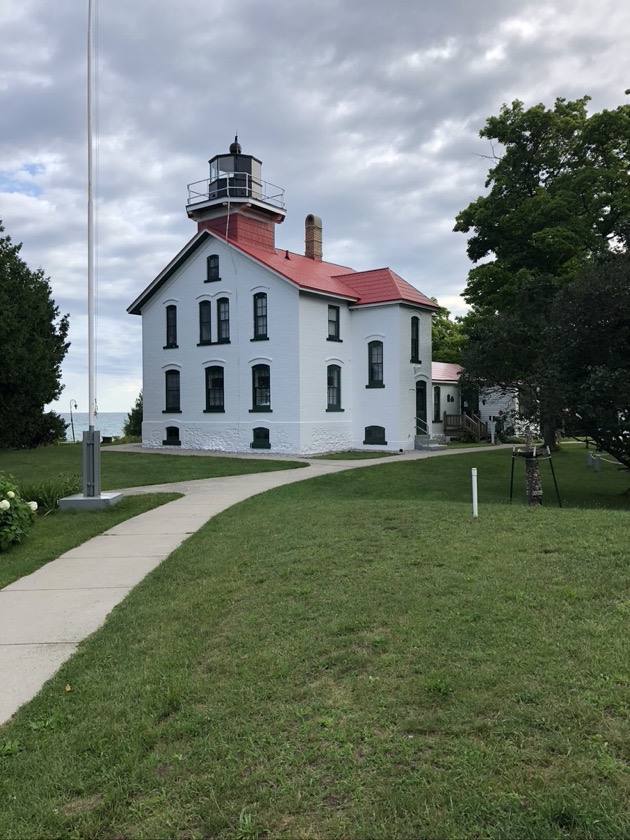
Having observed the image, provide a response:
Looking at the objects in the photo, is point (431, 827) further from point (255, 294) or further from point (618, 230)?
point (255, 294)

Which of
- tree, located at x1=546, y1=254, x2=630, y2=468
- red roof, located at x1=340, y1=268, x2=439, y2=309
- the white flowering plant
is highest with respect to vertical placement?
red roof, located at x1=340, y1=268, x2=439, y2=309

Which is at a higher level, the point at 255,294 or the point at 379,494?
the point at 255,294

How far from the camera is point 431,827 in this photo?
276 cm

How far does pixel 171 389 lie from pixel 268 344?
6393 mm

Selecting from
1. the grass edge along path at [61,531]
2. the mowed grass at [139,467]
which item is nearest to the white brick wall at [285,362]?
the mowed grass at [139,467]

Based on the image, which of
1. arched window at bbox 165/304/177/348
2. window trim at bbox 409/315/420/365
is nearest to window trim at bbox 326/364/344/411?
window trim at bbox 409/315/420/365

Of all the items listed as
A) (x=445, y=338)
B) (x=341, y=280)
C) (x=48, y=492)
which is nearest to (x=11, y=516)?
(x=48, y=492)

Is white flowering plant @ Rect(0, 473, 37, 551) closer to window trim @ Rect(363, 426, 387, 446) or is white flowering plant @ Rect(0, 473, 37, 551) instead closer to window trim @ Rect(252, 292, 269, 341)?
window trim @ Rect(252, 292, 269, 341)

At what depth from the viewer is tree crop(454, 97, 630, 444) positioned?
2392cm

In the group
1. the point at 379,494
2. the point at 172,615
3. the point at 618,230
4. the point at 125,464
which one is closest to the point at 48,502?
the point at 379,494

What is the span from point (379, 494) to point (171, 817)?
11998 mm

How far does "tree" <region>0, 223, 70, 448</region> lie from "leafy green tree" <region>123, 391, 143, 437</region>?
19.5ft

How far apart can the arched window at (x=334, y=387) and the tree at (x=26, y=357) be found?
1416 cm

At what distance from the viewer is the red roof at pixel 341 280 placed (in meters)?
27.2
